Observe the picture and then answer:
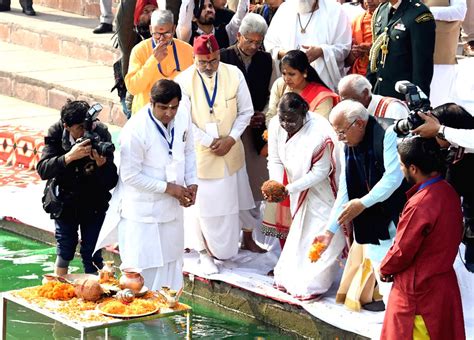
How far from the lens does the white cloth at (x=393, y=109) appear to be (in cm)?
927

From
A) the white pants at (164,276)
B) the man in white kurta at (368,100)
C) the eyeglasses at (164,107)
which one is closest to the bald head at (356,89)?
the man in white kurta at (368,100)

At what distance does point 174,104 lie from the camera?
9320 millimetres

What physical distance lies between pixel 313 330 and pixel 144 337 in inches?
46.4

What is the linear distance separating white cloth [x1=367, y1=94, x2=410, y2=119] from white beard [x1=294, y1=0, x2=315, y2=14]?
1.65m

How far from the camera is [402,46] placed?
1012cm

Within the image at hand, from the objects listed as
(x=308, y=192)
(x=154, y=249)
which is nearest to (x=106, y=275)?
(x=154, y=249)

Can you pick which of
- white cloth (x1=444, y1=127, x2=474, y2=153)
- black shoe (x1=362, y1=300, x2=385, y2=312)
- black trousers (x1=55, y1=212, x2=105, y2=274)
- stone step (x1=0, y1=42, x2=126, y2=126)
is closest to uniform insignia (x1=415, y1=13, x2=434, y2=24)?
black shoe (x1=362, y1=300, x2=385, y2=312)

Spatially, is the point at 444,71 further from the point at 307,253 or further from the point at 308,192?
the point at 307,253

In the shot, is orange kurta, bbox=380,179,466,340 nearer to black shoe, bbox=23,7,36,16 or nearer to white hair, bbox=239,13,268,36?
white hair, bbox=239,13,268,36

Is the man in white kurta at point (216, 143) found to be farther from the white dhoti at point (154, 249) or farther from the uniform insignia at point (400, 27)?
the uniform insignia at point (400, 27)

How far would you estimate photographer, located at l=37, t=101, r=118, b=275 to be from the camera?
9.38 m

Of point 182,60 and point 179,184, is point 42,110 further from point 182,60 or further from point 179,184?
point 179,184

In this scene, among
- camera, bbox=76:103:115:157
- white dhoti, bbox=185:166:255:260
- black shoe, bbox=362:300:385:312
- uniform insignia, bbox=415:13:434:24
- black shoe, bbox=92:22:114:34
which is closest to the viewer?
camera, bbox=76:103:115:157

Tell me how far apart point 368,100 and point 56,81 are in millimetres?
6947
